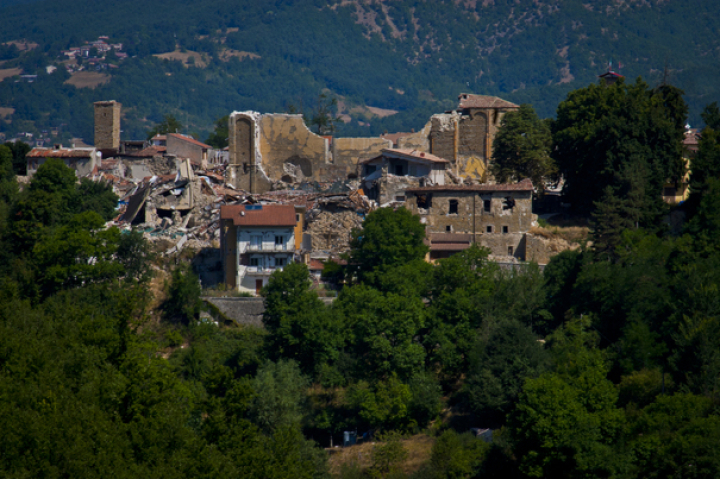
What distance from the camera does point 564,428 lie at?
39.0m

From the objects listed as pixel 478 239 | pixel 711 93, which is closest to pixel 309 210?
pixel 478 239

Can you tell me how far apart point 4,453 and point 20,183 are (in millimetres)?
38528

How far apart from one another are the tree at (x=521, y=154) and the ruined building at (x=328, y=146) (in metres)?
3.56

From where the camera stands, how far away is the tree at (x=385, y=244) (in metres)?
52.2

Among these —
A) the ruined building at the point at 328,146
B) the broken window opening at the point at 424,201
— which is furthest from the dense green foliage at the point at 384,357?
the ruined building at the point at 328,146

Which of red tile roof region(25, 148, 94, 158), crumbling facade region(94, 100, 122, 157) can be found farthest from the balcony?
crumbling facade region(94, 100, 122, 157)

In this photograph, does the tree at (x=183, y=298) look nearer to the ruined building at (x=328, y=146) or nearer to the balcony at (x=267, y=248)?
the balcony at (x=267, y=248)

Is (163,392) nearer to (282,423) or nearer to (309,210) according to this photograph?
(282,423)

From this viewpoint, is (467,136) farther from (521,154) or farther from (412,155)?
(521,154)

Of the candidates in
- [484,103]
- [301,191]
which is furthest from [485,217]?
[484,103]

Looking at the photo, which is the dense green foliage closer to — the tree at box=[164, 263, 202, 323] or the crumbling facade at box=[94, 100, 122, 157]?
the tree at box=[164, 263, 202, 323]

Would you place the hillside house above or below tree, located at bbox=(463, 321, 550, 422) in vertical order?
above

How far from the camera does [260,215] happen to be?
5531 centimetres

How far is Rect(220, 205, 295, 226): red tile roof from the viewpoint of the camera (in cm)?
5472
